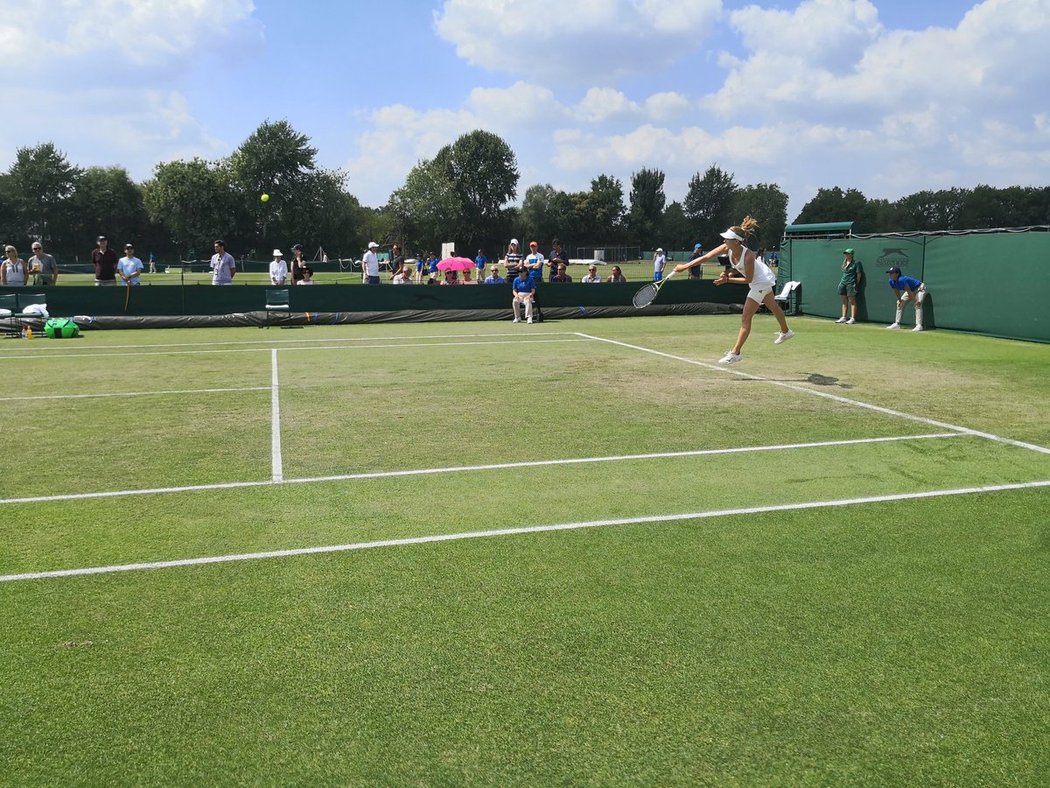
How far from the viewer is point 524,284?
23.9m

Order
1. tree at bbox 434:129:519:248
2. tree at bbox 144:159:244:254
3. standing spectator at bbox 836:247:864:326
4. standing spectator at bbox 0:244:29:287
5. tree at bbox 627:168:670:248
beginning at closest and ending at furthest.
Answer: standing spectator at bbox 0:244:29:287 → standing spectator at bbox 836:247:864:326 → tree at bbox 144:159:244:254 → tree at bbox 434:129:519:248 → tree at bbox 627:168:670:248

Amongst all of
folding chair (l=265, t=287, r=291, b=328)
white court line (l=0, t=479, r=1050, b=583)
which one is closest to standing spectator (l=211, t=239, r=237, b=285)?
folding chair (l=265, t=287, r=291, b=328)

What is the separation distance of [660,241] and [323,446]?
138 m

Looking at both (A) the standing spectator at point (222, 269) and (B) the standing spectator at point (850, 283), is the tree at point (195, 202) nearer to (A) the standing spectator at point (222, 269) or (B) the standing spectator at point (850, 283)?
(A) the standing spectator at point (222, 269)

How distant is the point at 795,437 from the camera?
8.56 metres

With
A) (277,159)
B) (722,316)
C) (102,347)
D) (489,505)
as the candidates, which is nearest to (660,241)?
(277,159)

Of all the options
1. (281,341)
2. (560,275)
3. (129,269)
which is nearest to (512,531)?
(281,341)

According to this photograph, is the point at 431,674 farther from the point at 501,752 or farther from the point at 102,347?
the point at 102,347

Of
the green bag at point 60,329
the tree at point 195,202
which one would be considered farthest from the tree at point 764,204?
the green bag at point 60,329

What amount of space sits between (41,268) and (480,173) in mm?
93786

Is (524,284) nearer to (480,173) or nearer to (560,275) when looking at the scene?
(560,275)

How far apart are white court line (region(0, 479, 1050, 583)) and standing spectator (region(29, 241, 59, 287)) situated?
68.1 feet

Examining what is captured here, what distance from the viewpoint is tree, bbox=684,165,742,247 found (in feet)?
550

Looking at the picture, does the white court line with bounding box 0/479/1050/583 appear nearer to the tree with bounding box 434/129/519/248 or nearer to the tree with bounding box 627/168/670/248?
the tree with bounding box 434/129/519/248
